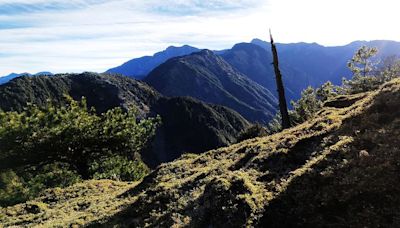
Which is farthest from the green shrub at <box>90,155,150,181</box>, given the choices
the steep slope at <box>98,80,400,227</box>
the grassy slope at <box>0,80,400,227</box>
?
the steep slope at <box>98,80,400,227</box>

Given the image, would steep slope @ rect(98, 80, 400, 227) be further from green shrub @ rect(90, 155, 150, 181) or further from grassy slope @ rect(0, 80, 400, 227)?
green shrub @ rect(90, 155, 150, 181)

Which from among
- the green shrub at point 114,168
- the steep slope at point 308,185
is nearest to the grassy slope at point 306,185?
the steep slope at point 308,185

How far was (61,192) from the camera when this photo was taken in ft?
96.8

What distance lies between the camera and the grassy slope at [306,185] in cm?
1189

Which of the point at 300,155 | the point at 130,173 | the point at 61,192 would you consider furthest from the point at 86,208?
the point at 130,173

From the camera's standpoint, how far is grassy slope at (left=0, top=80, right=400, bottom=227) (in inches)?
468

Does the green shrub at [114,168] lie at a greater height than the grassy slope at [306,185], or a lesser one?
lesser

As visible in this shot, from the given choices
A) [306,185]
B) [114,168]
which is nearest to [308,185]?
[306,185]

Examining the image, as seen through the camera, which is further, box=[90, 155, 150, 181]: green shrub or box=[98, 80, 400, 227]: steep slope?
box=[90, 155, 150, 181]: green shrub

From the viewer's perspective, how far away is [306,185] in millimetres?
13633

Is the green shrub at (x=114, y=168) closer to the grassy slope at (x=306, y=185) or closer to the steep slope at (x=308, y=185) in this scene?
the grassy slope at (x=306, y=185)

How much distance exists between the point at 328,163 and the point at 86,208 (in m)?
15.2

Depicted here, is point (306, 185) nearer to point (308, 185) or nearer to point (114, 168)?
point (308, 185)

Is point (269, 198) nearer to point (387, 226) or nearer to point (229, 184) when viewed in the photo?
point (229, 184)
